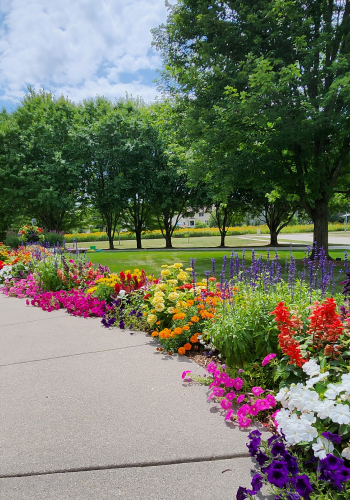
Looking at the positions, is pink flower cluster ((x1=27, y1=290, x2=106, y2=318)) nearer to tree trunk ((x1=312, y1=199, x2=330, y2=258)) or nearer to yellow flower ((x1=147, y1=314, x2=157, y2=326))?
yellow flower ((x1=147, y1=314, x2=157, y2=326))

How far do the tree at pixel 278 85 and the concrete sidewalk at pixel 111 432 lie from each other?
22.4 feet

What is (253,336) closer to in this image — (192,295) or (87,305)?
(192,295)

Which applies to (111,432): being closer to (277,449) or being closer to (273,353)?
(277,449)

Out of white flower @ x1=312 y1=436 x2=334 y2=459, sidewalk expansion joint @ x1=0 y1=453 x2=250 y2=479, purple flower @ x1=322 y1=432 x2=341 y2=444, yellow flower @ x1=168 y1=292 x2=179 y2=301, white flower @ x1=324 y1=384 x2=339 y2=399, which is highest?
yellow flower @ x1=168 y1=292 x2=179 y2=301

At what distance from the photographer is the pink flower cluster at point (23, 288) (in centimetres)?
677

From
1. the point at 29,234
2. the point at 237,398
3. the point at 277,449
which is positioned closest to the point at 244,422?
the point at 237,398

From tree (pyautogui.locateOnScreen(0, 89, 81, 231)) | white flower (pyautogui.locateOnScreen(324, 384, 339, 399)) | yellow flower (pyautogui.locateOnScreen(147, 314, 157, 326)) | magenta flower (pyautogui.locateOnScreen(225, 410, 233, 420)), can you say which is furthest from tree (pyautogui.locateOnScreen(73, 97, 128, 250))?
white flower (pyautogui.locateOnScreen(324, 384, 339, 399))

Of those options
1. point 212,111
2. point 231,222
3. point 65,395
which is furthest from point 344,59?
point 231,222

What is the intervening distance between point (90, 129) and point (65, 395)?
763 inches

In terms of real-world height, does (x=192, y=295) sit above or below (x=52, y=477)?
above

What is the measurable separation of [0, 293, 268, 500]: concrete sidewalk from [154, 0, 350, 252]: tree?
682 cm

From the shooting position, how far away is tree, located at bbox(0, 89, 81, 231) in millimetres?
18703

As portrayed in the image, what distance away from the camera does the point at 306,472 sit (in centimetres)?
167

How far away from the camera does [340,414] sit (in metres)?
1.63
